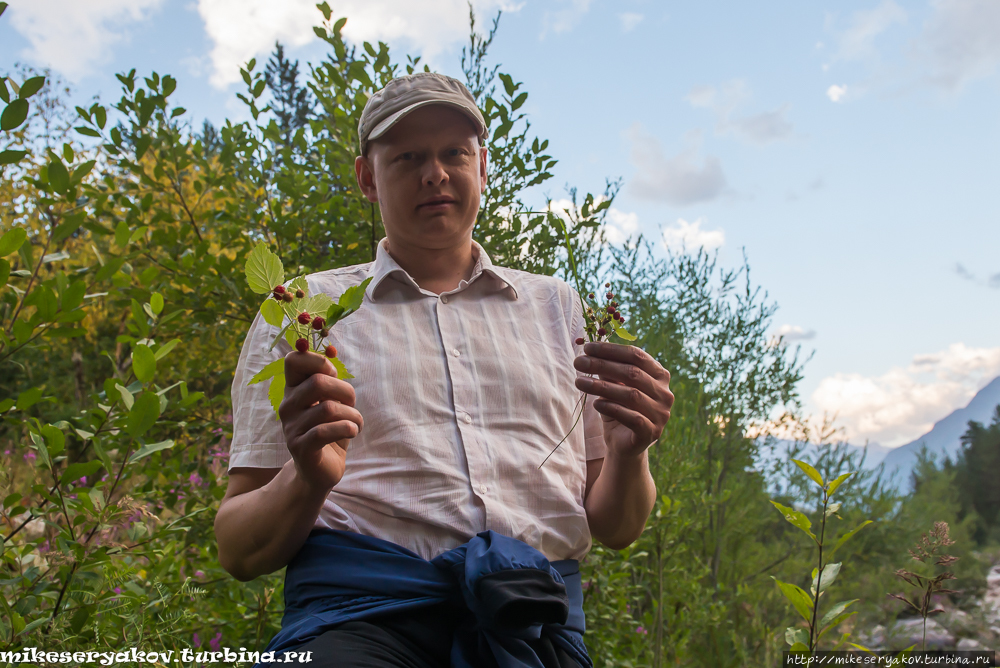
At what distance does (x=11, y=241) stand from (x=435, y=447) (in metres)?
1.05

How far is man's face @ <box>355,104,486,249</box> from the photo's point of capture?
1.91 metres

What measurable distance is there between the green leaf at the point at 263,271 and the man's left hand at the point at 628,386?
69cm

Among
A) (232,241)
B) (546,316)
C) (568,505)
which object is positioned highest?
(232,241)

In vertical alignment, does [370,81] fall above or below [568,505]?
above

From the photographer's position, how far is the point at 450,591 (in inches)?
57.4

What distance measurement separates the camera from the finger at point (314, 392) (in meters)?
1.19

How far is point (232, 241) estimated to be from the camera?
316 centimetres

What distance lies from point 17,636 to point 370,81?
232 centimetres

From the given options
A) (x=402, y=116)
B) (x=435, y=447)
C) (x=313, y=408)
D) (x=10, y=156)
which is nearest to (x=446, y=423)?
(x=435, y=447)

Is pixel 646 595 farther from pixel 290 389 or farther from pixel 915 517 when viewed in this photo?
pixel 915 517

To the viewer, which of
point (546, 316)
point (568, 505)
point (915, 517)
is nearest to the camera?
point (568, 505)

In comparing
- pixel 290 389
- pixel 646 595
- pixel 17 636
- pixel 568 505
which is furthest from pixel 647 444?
pixel 646 595

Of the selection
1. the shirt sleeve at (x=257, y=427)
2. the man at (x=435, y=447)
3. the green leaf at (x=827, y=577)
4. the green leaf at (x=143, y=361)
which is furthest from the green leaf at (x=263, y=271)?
the green leaf at (x=827, y=577)

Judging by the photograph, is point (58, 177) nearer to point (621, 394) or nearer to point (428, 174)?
point (428, 174)
